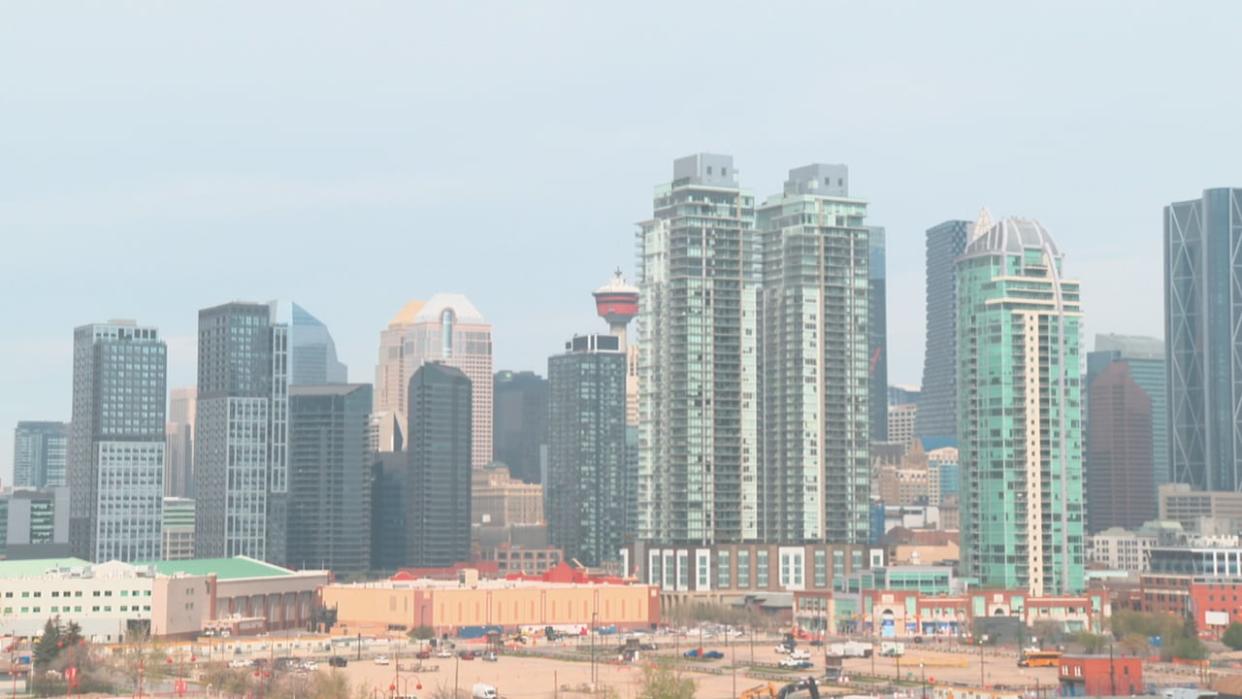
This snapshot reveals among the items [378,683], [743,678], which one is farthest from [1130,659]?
[378,683]

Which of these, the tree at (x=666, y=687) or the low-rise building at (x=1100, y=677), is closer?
the tree at (x=666, y=687)

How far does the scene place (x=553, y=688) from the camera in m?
182

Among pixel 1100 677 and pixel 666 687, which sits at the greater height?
pixel 666 687

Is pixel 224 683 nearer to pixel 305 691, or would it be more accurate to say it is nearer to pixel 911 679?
pixel 305 691

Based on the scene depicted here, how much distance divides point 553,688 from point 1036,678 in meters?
45.3

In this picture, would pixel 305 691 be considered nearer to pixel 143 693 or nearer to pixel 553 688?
pixel 143 693

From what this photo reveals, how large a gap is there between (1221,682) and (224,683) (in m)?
80.5

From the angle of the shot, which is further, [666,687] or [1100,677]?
[1100,677]

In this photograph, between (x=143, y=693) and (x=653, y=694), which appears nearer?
(x=653, y=694)

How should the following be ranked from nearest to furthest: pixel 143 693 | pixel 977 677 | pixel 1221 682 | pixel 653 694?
1. pixel 653 694
2. pixel 1221 682
3. pixel 143 693
4. pixel 977 677

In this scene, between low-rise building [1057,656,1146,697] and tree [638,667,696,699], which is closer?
tree [638,667,696,699]

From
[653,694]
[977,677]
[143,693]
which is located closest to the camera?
[653,694]

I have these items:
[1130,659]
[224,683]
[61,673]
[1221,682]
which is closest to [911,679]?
[1130,659]

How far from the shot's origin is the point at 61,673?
172m
